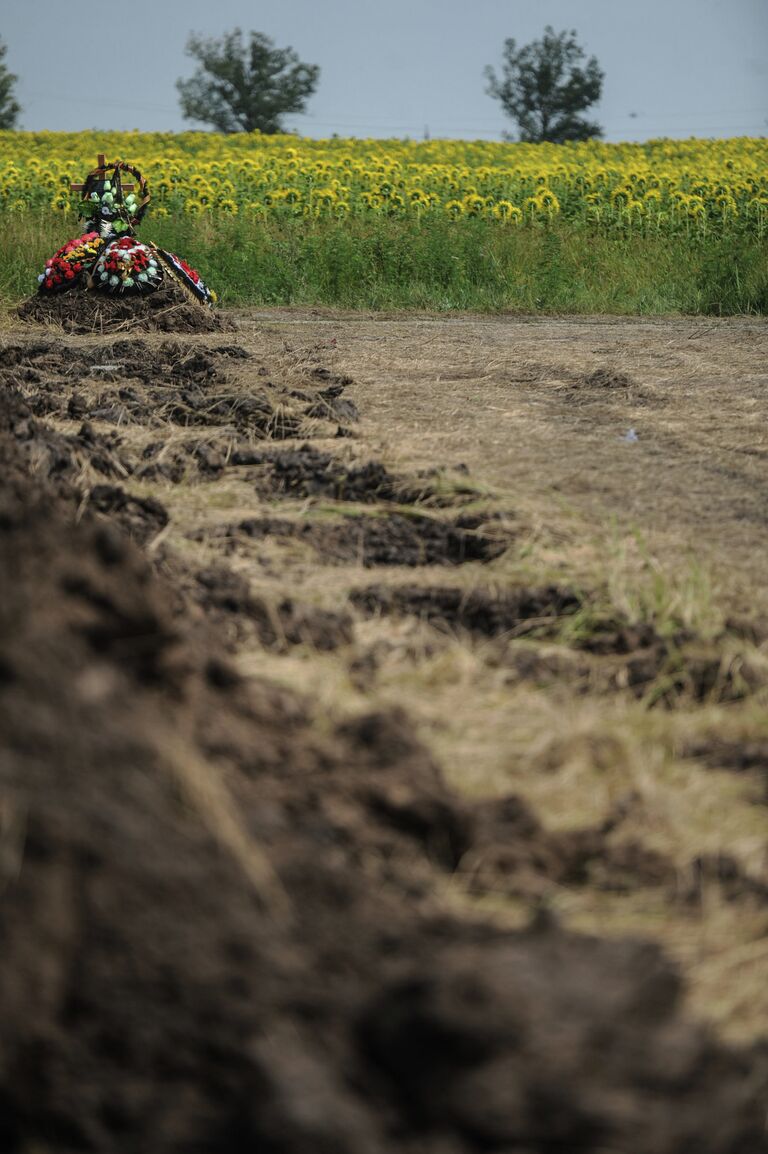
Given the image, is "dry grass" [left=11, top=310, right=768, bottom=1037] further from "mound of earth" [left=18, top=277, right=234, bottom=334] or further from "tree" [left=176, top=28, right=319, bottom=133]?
"tree" [left=176, top=28, right=319, bottom=133]

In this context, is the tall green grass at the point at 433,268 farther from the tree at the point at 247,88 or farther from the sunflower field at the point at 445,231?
the tree at the point at 247,88

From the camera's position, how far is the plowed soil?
1.20 metres

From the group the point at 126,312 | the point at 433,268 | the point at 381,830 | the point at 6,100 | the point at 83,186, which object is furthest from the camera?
the point at 6,100

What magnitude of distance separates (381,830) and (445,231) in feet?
36.2

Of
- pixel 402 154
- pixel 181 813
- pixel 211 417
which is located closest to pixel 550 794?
pixel 181 813

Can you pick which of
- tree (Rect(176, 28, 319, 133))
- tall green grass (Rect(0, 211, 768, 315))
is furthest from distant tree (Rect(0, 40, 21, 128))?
tall green grass (Rect(0, 211, 768, 315))

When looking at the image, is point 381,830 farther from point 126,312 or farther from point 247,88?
point 247,88

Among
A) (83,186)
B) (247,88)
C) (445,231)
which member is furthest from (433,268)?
(247,88)

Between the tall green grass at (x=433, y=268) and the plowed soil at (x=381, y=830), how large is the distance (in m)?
7.88

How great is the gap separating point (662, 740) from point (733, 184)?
16.7 m

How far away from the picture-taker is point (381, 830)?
175cm

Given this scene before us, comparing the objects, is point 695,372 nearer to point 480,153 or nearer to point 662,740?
point 662,740

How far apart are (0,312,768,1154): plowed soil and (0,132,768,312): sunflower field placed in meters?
8.11

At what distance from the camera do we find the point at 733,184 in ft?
56.2
